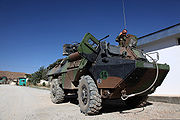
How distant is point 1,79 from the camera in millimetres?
50906

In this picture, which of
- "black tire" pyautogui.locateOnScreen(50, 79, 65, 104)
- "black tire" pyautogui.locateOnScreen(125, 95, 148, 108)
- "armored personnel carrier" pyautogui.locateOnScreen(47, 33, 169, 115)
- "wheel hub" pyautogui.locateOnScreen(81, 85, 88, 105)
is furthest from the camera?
"black tire" pyautogui.locateOnScreen(50, 79, 65, 104)

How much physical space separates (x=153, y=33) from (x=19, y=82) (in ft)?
133

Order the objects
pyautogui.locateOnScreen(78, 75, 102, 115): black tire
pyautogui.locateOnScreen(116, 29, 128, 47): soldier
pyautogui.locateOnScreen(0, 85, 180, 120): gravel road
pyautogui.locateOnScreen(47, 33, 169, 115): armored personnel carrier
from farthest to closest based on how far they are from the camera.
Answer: pyautogui.locateOnScreen(116, 29, 128, 47): soldier
pyautogui.locateOnScreen(78, 75, 102, 115): black tire
pyautogui.locateOnScreen(0, 85, 180, 120): gravel road
pyautogui.locateOnScreen(47, 33, 169, 115): armored personnel carrier

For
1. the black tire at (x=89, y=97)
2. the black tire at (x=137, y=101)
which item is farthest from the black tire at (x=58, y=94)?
the black tire at (x=137, y=101)

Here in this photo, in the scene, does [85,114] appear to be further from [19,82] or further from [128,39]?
[19,82]

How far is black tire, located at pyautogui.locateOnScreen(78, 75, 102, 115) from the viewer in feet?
13.2

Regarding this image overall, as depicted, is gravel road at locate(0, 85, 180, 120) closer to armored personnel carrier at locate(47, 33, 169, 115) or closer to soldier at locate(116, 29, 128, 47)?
armored personnel carrier at locate(47, 33, 169, 115)

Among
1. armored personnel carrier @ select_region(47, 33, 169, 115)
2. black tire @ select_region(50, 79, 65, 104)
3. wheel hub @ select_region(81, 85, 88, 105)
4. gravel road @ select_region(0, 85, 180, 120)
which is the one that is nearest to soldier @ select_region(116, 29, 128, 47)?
armored personnel carrier @ select_region(47, 33, 169, 115)

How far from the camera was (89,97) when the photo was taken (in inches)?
163

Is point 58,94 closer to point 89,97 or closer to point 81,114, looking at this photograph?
point 81,114

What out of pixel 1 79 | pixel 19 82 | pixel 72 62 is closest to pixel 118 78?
pixel 72 62

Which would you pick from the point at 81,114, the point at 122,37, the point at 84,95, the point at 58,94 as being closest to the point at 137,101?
the point at 84,95

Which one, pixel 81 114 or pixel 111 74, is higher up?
pixel 111 74

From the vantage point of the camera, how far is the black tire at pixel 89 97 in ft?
13.2
